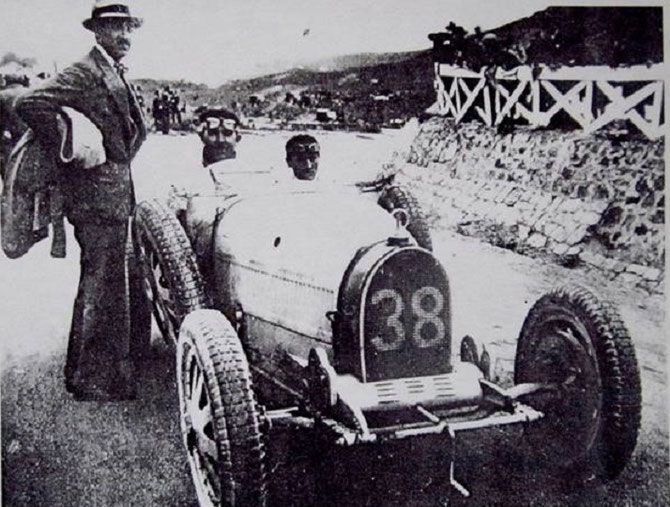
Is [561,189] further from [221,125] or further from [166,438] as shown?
[166,438]

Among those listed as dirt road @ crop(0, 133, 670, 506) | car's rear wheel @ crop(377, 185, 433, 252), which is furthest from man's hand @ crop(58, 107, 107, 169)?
car's rear wheel @ crop(377, 185, 433, 252)

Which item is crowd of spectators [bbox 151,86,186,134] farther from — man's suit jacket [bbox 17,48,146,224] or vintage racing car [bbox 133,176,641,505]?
vintage racing car [bbox 133,176,641,505]

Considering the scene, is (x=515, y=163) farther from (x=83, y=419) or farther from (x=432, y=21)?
(x=83, y=419)

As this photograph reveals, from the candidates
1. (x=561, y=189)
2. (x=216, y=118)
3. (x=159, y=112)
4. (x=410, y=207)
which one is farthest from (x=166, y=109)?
(x=561, y=189)

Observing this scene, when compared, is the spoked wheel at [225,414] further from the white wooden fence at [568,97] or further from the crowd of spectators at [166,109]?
the white wooden fence at [568,97]

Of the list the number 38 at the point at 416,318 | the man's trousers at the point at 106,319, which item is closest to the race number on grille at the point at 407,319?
the number 38 at the point at 416,318
